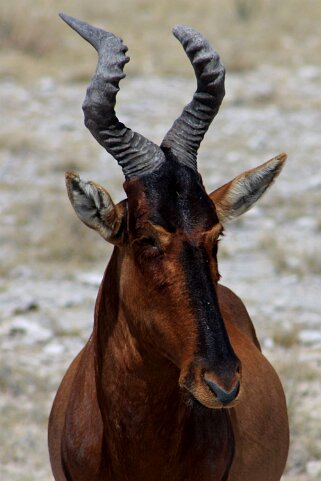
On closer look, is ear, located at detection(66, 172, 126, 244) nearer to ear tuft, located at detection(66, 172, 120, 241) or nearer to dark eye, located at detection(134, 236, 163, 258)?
ear tuft, located at detection(66, 172, 120, 241)

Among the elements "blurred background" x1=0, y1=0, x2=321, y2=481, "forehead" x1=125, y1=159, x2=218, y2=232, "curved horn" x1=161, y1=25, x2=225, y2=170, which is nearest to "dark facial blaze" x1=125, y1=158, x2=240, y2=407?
"forehead" x1=125, y1=159, x2=218, y2=232

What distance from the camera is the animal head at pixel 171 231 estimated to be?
408 centimetres

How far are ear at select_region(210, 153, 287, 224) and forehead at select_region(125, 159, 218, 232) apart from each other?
0.93ft

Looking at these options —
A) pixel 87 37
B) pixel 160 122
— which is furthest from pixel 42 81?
pixel 87 37

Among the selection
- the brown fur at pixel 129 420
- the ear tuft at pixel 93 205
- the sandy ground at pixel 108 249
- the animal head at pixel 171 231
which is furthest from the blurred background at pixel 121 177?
the ear tuft at pixel 93 205

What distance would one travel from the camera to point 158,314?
4242mm

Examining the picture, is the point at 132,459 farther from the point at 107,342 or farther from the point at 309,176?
the point at 309,176

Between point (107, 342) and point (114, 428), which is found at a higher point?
point (107, 342)

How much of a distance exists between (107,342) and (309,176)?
9957mm

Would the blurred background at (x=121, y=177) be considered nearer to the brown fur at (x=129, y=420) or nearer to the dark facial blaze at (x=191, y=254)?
the brown fur at (x=129, y=420)

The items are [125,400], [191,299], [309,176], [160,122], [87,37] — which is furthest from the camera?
[160,122]

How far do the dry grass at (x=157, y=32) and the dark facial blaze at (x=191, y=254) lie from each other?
1567cm

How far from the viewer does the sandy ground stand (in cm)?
813

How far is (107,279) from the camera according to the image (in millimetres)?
4617
